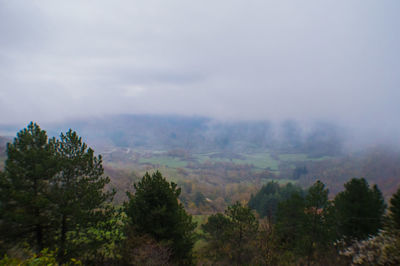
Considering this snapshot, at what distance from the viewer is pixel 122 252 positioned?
1055 centimetres

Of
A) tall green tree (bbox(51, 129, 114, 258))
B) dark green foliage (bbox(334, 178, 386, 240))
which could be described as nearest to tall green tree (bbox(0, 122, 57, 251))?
tall green tree (bbox(51, 129, 114, 258))

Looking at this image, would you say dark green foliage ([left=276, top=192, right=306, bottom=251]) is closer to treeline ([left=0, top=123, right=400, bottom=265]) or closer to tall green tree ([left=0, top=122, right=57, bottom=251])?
treeline ([left=0, top=123, right=400, bottom=265])

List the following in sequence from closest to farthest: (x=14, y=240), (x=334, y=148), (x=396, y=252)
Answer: (x=396, y=252) → (x=14, y=240) → (x=334, y=148)

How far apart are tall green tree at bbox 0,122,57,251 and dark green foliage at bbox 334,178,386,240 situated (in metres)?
20.6


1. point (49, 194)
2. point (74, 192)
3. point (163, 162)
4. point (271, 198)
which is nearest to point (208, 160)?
point (163, 162)

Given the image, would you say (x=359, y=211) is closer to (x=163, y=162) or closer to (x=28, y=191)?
(x=28, y=191)

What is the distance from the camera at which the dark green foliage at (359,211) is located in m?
16.6

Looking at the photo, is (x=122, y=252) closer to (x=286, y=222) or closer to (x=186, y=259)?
(x=186, y=259)

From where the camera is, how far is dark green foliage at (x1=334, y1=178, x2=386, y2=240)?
16578 mm

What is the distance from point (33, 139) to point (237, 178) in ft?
365

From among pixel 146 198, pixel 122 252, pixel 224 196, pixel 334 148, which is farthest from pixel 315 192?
pixel 334 148

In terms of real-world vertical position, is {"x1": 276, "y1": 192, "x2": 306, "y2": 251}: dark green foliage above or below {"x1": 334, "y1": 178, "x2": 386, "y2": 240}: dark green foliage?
below

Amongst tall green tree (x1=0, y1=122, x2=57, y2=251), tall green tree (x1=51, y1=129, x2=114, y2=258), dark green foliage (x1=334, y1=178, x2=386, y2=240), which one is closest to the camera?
tall green tree (x1=0, y1=122, x2=57, y2=251)

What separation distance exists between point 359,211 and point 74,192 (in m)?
21.0
